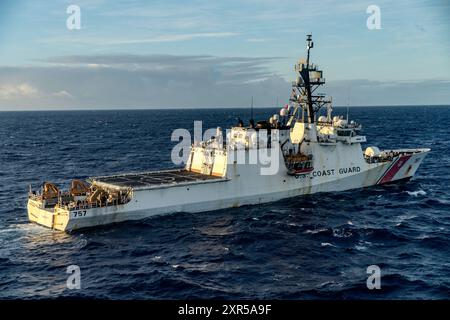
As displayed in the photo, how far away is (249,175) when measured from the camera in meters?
37.7

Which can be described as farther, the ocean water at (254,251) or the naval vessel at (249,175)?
the naval vessel at (249,175)

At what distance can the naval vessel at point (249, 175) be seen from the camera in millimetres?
33594

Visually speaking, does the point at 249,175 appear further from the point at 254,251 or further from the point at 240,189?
the point at 254,251

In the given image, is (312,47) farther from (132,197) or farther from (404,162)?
(132,197)

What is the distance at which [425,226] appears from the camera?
33.6m

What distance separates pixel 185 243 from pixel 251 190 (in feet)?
31.0

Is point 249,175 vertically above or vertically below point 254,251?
above

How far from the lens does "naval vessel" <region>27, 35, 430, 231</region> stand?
33.6 m

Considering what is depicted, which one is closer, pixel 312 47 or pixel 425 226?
pixel 425 226

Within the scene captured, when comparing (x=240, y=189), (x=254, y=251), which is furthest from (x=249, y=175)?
(x=254, y=251)

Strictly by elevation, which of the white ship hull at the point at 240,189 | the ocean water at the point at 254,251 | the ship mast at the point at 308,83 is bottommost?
the ocean water at the point at 254,251

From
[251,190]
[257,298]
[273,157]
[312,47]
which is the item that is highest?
[312,47]

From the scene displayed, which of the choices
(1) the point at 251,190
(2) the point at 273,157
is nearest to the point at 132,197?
(1) the point at 251,190

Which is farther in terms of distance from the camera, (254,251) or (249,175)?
(249,175)
